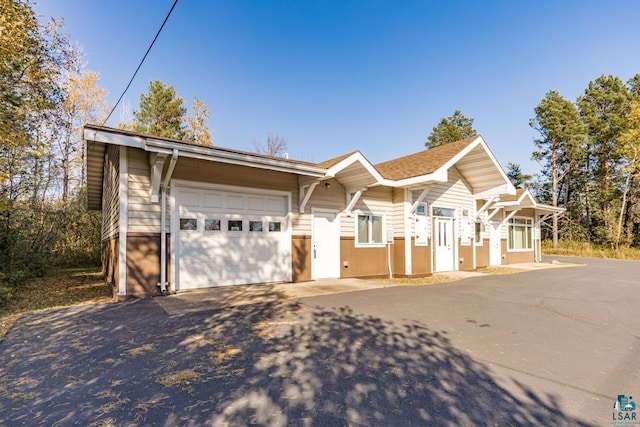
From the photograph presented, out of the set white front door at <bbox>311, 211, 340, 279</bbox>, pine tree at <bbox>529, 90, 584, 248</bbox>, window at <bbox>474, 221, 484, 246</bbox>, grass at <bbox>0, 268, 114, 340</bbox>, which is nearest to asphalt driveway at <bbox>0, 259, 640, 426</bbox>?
grass at <bbox>0, 268, 114, 340</bbox>

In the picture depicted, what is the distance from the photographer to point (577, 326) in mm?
4871

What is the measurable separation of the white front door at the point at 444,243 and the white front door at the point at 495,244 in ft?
11.0

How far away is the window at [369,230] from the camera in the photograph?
1027 cm

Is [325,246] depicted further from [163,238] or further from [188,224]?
[163,238]

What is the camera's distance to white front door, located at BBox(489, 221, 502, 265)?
14.6 metres

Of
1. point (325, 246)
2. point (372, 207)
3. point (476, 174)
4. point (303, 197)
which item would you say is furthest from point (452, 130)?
point (303, 197)

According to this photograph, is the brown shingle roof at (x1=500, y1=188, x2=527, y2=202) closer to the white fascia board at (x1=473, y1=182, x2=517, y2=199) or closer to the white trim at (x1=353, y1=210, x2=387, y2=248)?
the white fascia board at (x1=473, y1=182, x2=517, y2=199)

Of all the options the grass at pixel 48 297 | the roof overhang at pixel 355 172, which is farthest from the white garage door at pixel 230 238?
the grass at pixel 48 297

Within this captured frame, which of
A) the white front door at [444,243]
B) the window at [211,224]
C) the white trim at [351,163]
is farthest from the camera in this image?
the white front door at [444,243]

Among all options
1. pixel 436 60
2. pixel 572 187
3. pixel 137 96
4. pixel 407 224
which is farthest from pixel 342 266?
pixel 572 187

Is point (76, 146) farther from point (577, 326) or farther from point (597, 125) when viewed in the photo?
point (597, 125)

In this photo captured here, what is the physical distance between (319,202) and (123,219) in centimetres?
485

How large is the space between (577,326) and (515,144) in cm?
2907

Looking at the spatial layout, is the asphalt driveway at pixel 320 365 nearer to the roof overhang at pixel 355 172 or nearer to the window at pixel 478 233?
the roof overhang at pixel 355 172
